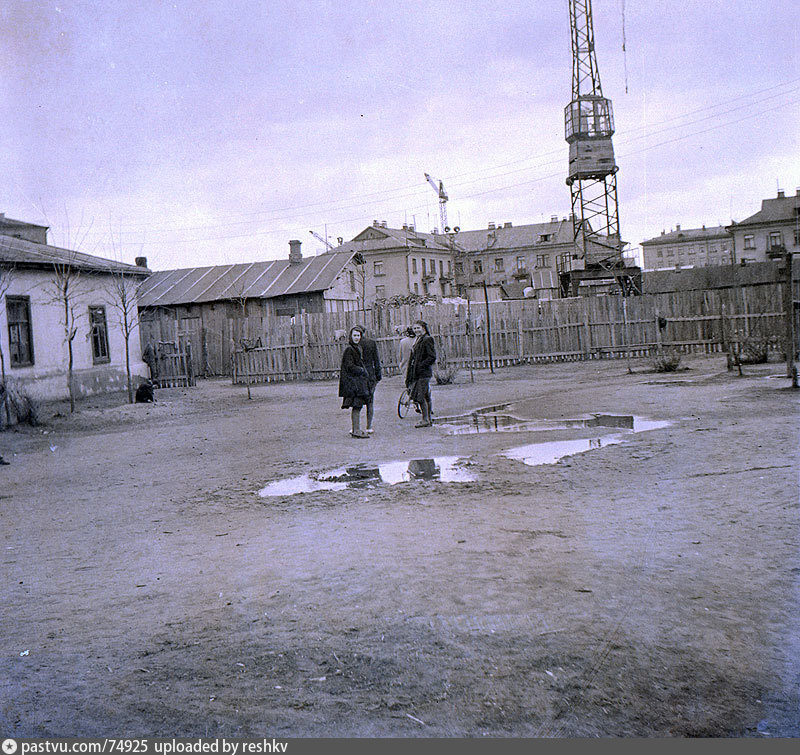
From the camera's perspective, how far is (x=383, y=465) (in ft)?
28.7

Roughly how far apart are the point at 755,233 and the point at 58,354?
56.1 meters

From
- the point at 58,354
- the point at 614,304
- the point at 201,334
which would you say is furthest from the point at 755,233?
the point at 58,354

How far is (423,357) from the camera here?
455 inches

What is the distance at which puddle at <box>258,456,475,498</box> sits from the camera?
773cm

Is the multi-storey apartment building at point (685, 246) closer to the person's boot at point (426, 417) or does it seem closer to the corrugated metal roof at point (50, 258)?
the corrugated metal roof at point (50, 258)

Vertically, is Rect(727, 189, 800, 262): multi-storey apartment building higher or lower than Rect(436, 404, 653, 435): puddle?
higher

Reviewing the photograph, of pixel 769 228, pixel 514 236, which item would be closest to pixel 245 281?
pixel 514 236

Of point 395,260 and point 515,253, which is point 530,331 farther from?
point 515,253

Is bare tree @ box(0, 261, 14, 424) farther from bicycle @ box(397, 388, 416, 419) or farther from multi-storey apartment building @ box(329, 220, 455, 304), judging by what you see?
multi-storey apartment building @ box(329, 220, 455, 304)

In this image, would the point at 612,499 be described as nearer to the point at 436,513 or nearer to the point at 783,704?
the point at 436,513

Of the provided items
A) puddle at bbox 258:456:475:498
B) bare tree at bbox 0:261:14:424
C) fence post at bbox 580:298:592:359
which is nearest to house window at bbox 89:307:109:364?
bare tree at bbox 0:261:14:424

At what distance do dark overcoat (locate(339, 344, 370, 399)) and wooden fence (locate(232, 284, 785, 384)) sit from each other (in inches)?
510

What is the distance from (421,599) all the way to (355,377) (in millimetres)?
6865

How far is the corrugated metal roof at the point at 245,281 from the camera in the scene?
3644 cm
